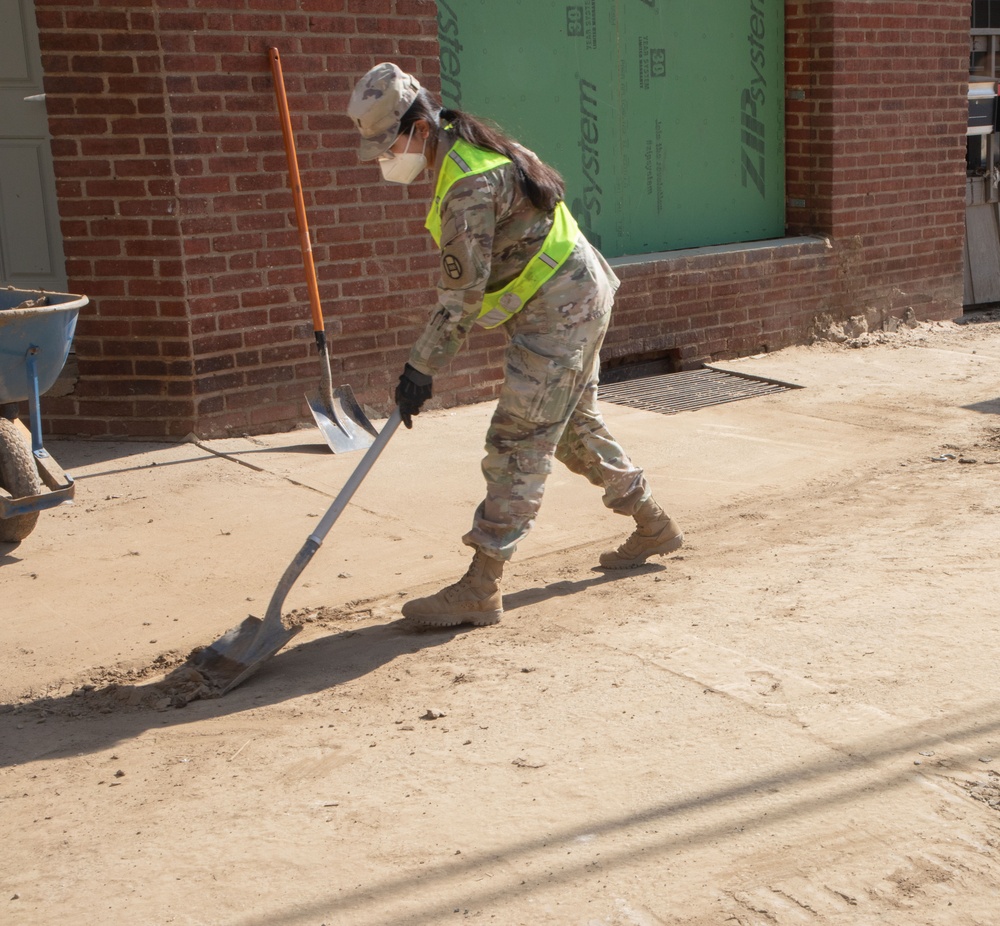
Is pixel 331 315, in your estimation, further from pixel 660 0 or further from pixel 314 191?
pixel 660 0

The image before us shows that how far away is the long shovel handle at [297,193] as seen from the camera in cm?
615

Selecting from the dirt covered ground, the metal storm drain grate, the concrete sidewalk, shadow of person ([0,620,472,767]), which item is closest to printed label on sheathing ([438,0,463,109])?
the concrete sidewalk

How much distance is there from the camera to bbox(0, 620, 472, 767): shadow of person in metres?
3.52

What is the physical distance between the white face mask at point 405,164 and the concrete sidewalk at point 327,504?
4.92 ft

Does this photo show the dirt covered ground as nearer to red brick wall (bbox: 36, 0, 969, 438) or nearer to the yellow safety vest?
red brick wall (bbox: 36, 0, 969, 438)

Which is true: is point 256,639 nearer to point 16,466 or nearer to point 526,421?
point 526,421

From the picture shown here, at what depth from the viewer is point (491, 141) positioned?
393 centimetres

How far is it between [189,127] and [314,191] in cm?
73

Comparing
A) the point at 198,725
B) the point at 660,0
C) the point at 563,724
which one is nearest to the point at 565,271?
the point at 563,724

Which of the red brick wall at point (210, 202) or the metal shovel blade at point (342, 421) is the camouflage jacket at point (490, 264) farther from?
the red brick wall at point (210, 202)

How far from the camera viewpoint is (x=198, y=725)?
3572 mm

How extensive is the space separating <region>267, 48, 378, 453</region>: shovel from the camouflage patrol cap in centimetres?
241

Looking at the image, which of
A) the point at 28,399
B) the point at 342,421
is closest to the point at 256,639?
the point at 28,399

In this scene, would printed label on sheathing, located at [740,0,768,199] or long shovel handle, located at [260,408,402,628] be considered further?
printed label on sheathing, located at [740,0,768,199]
